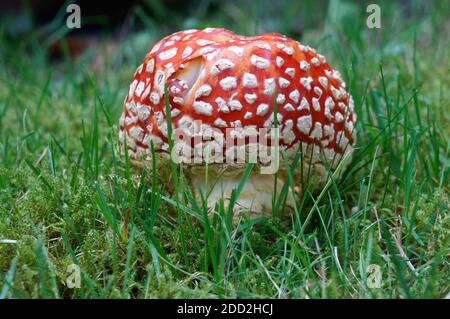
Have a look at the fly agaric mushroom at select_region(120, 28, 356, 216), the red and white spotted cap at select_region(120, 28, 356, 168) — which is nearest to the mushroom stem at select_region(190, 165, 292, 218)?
the fly agaric mushroom at select_region(120, 28, 356, 216)

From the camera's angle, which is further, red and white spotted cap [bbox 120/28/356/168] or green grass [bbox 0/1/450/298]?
red and white spotted cap [bbox 120/28/356/168]

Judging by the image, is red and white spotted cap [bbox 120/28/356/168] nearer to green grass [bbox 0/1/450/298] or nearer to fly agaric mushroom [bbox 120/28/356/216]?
fly agaric mushroom [bbox 120/28/356/216]

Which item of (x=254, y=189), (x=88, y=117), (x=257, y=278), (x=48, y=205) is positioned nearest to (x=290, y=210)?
(x=254, y=189)

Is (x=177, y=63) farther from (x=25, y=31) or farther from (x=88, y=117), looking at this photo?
(x=25, y=31)

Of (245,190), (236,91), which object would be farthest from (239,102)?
(245,190)

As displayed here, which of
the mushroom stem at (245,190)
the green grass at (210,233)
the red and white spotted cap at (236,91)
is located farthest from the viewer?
the mushroom stem at (245,190)

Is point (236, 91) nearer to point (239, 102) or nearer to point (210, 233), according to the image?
point (239, 102)

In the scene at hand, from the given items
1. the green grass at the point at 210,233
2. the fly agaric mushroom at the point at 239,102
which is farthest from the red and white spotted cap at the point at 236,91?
the green grass at the point at 210,233

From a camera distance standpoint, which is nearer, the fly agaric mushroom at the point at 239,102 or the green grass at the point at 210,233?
the green grass at the point at 210,233

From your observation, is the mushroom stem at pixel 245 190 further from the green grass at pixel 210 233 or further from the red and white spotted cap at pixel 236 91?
the red and white spotted cap at pixel 236 91
